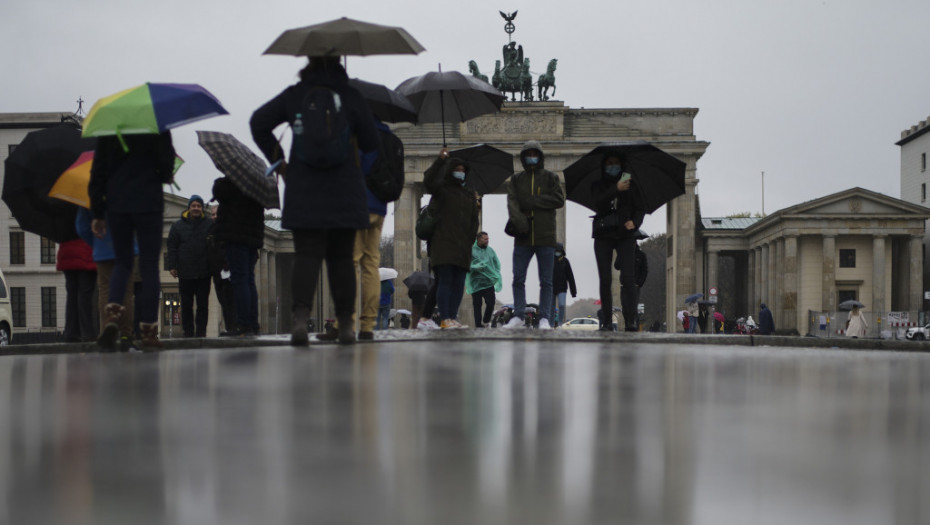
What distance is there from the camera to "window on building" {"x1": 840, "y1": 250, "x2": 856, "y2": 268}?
2594 inches

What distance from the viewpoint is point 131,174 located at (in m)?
7.80

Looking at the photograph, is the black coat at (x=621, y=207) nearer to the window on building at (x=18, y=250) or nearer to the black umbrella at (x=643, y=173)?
the black umbrella at (x=643, y=173)

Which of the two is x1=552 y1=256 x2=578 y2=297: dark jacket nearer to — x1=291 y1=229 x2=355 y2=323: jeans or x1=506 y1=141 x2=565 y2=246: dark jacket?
x1=506 y1=141 x2=565 y2=246: dark jacket

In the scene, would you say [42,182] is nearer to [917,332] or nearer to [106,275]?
[106,275]

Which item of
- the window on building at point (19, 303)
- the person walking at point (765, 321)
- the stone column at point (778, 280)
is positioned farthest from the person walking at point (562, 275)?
the window on building at point (19, 303)

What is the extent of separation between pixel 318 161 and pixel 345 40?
1.25m

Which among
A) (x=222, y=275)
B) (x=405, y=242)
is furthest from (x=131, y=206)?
(x=405, y=242)

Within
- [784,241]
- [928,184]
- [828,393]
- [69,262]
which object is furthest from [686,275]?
[828,393]

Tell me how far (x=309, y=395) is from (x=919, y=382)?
9.92 ft

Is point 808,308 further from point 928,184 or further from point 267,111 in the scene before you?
point 267,111

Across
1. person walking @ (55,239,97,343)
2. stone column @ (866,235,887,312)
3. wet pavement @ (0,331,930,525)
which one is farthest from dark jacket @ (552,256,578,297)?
stone column @ (866,235,887,312)

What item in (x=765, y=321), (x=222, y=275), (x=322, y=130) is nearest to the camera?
(x=322, y=130)

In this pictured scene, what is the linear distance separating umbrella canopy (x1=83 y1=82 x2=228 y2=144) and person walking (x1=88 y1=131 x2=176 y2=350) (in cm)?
15

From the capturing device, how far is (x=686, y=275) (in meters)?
Answer: 65.8
